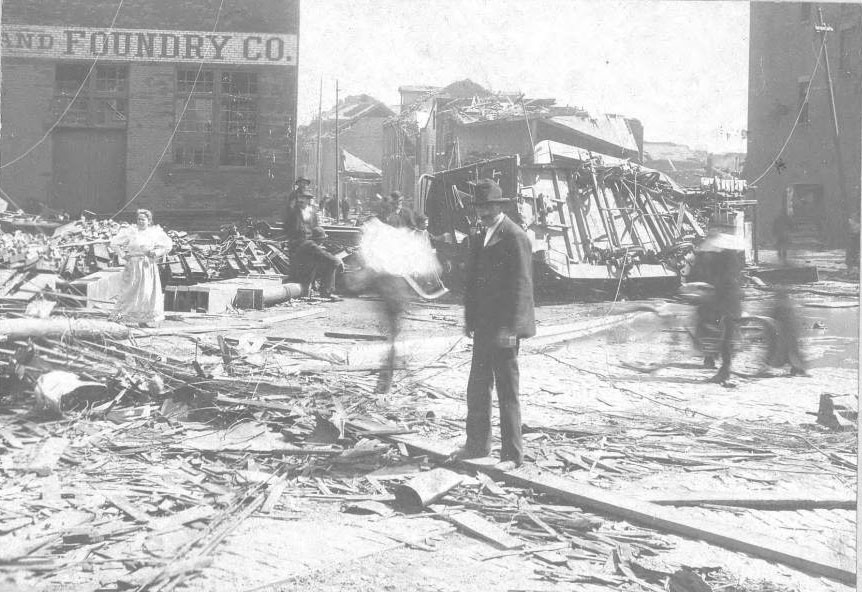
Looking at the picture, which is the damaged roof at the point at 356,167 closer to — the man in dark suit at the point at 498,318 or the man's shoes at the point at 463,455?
the man in dark suit at the point at 498,318

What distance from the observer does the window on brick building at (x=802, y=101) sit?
5.61 m

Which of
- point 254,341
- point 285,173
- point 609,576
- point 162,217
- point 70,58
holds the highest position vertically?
point 70,58

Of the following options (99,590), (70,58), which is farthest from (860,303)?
(70,58)

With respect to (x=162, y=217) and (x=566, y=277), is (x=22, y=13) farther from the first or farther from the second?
(x=566, y=277)

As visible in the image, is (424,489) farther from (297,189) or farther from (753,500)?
(297,189)

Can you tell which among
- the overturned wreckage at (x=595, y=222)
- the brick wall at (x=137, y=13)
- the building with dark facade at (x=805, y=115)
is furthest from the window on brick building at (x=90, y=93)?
the building with dark facade at (x=805, y=115)

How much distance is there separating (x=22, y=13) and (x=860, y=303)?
6041 millimetres

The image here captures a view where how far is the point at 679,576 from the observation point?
10.4 ft

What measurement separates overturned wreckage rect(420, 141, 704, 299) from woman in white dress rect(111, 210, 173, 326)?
3.81 metres

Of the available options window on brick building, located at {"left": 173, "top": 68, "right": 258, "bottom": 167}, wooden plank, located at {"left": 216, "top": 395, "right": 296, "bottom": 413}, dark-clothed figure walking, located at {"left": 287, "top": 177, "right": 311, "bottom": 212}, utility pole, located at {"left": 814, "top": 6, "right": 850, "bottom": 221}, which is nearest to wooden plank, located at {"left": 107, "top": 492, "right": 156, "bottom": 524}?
wooden plank, located at {"left": 216, "top": 395, "right": 296, "bottom": 413}

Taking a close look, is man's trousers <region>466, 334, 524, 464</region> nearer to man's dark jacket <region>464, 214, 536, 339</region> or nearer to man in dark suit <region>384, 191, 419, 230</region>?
man's dark jacket <region>464, 214, 536, 339</region>

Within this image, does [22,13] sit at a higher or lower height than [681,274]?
higher

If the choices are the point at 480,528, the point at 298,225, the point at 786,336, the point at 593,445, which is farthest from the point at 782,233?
the point at 298,225

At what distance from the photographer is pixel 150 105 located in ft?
20.2
